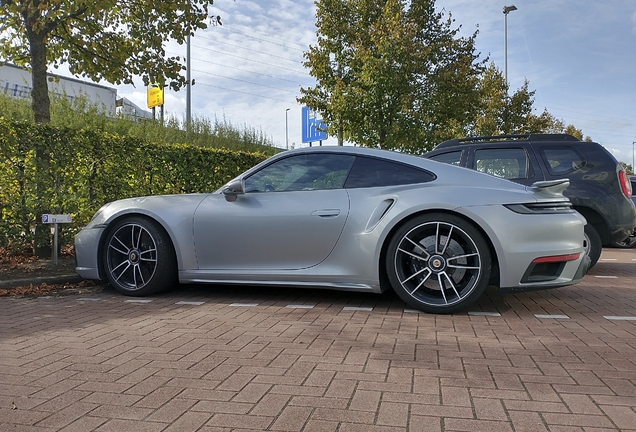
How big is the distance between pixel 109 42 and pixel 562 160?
274 inches

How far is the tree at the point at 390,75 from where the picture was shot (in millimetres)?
12359

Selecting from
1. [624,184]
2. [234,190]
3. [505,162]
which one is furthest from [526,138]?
[234,190]

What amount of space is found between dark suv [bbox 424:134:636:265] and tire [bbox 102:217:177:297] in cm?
399

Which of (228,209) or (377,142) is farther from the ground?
(377,142)

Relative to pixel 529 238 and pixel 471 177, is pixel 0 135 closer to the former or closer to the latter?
pixel 471 177

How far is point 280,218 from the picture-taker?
14.8ft

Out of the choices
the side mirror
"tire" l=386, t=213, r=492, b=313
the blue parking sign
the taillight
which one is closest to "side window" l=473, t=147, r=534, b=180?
the taillight

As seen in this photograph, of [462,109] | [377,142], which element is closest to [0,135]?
[377,142]

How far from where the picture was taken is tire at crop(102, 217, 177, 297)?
193 inches

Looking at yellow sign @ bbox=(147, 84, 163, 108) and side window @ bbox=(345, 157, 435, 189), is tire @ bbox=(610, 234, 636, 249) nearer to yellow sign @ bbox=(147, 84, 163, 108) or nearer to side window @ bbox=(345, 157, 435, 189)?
side window @ bbox=(345, 157, 435, 189)

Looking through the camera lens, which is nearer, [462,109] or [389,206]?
[389,206]

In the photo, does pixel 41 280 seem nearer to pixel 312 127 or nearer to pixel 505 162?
pixel 505 162

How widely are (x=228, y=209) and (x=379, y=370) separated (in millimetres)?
2450

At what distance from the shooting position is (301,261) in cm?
445
